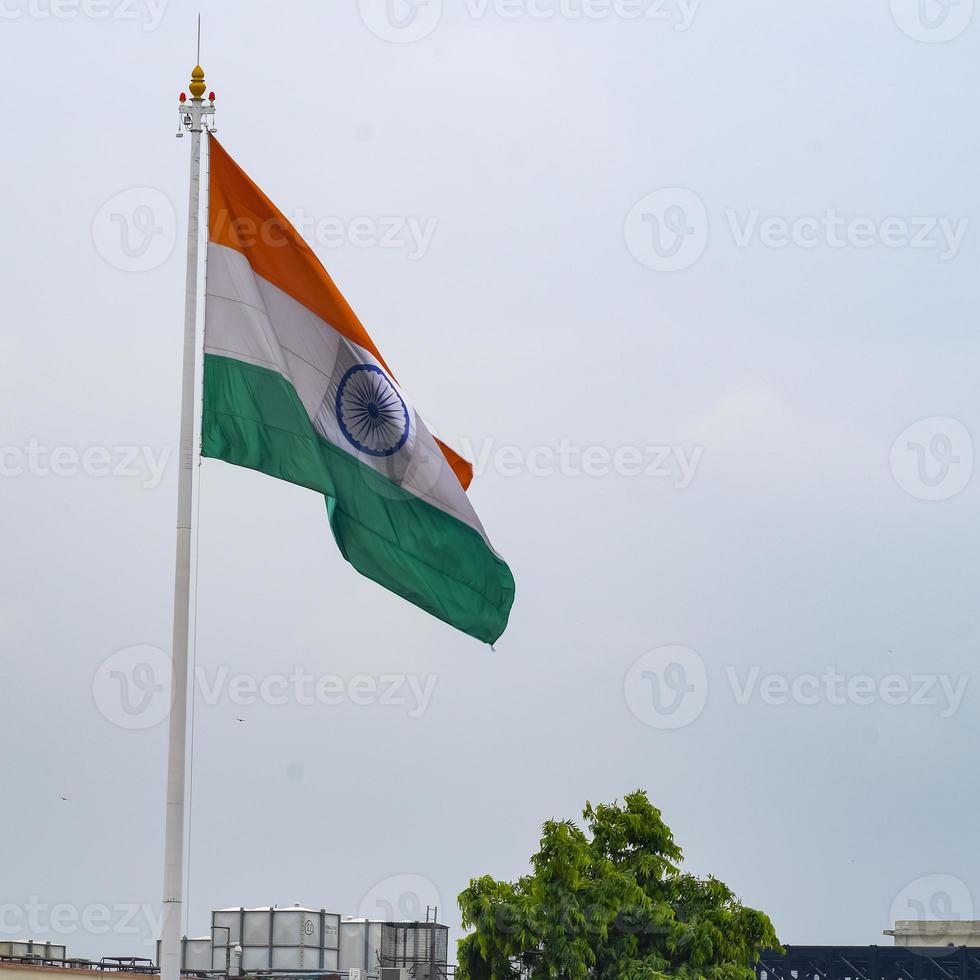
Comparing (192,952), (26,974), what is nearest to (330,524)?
(26,974)

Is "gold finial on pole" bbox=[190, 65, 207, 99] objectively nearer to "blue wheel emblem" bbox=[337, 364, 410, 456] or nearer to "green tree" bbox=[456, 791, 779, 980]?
"blue wheel emblem" bbox=[337, 364, 410, 456]

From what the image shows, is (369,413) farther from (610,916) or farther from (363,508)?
(610,916)

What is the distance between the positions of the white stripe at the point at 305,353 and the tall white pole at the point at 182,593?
11.6 inches

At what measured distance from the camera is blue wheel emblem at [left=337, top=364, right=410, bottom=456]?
19.9 metres

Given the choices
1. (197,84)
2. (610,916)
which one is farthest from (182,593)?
(610,916)

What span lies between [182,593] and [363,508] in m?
2.53

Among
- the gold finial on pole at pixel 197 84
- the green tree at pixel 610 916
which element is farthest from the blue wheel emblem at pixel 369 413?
the green tree at pixel 610 916

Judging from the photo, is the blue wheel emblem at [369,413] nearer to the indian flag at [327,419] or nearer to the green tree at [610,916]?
the indian flag at [327,419]

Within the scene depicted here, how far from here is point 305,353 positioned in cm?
1978

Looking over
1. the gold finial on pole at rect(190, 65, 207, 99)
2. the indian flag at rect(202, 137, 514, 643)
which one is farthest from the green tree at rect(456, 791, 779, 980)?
the gold finial on pole at rect(190, 65, 207, 99)

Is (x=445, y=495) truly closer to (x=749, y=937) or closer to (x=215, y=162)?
(x=215, y=162)

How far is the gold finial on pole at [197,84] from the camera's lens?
1903 centimetres

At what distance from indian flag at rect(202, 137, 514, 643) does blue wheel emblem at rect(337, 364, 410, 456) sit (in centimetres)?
1

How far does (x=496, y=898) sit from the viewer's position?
31.1 m
